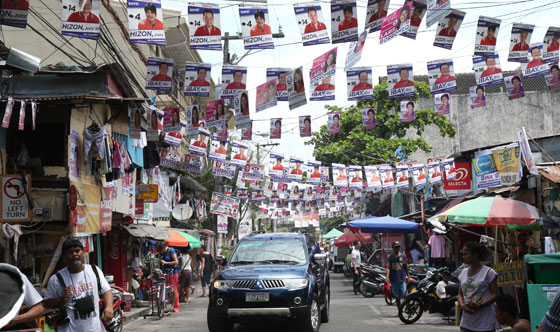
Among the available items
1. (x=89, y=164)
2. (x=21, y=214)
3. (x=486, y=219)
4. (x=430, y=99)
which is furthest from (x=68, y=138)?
(x=430, y=99)

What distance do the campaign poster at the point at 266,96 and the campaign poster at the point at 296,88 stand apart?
413 mm

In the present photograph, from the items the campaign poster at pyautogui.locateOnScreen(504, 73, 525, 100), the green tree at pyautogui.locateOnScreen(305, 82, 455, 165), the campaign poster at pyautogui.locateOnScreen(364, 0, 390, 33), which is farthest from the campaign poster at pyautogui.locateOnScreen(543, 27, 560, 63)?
the green tree at pyautogui.locateOnScreen(305, 82, 455, 165)

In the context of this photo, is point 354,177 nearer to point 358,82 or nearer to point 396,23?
point 358,82

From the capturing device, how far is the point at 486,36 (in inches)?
562

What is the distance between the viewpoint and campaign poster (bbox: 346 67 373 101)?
16344 mm

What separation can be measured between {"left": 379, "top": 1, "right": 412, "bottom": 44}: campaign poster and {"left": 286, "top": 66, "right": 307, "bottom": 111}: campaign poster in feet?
11.6

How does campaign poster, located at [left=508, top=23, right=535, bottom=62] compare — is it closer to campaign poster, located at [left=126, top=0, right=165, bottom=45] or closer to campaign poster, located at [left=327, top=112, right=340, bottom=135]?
campaign poster, located at [left=126, top=0, right=165, bottom=45]

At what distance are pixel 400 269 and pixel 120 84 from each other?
27.8 ft

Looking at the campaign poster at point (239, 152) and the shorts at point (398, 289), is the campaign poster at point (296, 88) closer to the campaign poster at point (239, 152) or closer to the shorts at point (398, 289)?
the shorts at point (398, 289)

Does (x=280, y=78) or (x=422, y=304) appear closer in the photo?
(x=422, y=304)

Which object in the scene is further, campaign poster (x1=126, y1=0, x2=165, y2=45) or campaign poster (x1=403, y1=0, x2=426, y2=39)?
campaign poster (x1=403, y1=0, x2=426, y2=39)

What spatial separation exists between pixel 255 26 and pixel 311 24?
111 cm

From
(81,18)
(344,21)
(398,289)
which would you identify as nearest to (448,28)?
(344,21)

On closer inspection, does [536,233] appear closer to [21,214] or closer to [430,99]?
[21,214]
